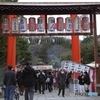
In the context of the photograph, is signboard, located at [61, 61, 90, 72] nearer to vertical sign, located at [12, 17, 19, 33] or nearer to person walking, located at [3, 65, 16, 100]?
vertical sign, located at [12, 17, 19, 33]

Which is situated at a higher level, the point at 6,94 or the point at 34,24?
the point at 34,24

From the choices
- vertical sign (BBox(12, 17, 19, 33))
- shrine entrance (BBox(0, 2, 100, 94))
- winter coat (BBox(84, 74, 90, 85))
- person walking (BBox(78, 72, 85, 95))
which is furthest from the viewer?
person walking (BBox(78, 72, 85, 95))

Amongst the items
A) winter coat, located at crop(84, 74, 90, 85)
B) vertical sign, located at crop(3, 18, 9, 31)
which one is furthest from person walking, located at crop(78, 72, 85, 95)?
vertical sign, located at crop(3, 18, 9, 31)

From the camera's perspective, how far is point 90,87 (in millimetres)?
21250

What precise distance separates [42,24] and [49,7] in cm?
135

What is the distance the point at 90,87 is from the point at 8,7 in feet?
26.6

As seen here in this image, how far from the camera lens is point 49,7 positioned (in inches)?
671

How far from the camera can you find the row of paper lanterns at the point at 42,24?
702 inches

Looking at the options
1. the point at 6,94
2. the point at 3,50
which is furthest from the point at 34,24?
the point at 3,50

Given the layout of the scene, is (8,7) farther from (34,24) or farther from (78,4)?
(78,4)

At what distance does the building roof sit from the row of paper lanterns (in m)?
0.47

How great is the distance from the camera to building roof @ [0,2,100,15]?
1662 cm

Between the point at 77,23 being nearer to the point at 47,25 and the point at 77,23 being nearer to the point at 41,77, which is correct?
the point at 47,25

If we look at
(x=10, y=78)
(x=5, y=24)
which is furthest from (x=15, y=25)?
(x=10, y=78)
